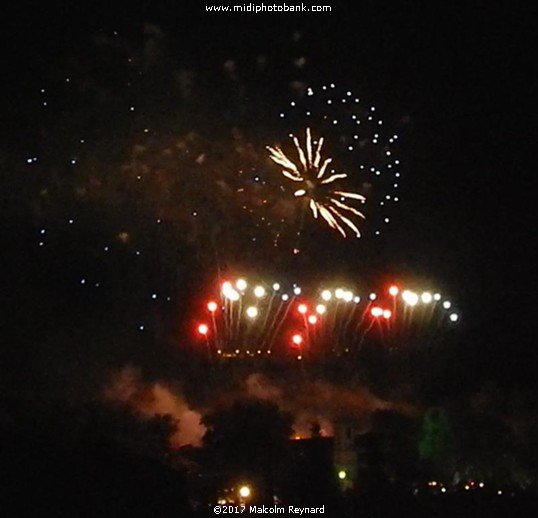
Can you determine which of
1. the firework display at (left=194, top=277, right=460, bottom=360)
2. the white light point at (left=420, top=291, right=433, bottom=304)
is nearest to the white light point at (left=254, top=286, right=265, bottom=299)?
the firework display at (left=194, top=277, right=460, bottom=360)

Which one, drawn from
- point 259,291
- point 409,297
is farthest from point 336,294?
point 259,291

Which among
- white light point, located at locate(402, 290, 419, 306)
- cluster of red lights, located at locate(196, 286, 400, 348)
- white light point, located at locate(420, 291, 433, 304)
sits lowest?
cluster of red lights, located at locate(196, 286, 400, 348)

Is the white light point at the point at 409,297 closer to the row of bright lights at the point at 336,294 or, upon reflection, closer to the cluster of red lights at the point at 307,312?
the row of bright lights at the point at 336,294

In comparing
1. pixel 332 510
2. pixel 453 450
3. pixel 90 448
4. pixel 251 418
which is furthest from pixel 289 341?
pixel 90 448

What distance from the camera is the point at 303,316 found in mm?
21188

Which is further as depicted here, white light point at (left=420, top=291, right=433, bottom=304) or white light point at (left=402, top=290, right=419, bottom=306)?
white light point at (left=420, top=291, right=433, bottom=304)

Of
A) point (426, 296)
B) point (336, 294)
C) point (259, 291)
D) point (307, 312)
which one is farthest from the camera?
point (426, 296)

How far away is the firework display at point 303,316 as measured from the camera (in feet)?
67.5

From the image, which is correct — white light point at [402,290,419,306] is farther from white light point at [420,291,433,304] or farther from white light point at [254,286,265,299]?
white light point at [254,286,265,299]

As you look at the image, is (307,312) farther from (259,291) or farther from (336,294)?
(259,291)

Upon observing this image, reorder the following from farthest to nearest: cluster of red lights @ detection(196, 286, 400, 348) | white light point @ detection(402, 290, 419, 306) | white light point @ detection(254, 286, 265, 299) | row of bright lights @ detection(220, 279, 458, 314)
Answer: white light point @ detection(402, 290, 419, 306) < cluster of red lights @ detection(196, 286, 400, 348) < white light point @ detection(254, 286, 265, 299) < row of bright lights @ detection(220, 279, 458, 314)

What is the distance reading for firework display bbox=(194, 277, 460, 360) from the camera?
20562 millimetres

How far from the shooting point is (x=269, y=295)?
20531mm

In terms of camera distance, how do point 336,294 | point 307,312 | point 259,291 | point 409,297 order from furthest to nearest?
point 409,297 → point 307,312 → point 336,294 → point 259,291
